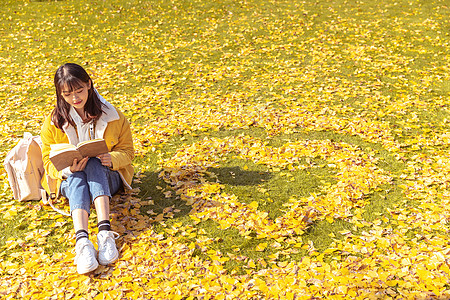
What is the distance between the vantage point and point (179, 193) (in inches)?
200

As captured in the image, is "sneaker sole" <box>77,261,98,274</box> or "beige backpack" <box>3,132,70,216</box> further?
"beige backpack" <box>3,132,70,216</box>

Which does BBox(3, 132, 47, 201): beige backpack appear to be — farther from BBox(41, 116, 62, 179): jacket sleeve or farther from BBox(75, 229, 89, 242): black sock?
BBox(75, 229, 89, 242): black sock

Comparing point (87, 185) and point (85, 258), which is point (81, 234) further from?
point (87, 185)

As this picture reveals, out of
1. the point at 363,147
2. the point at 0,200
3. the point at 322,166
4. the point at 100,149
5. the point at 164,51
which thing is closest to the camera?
the point at 100,149

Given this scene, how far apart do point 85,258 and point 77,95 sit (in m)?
1.60

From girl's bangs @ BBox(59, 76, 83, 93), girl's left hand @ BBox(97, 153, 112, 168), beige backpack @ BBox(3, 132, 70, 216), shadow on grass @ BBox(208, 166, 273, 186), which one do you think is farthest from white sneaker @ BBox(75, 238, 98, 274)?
shadow on grass @ BBox(208, 166, 273, 186)

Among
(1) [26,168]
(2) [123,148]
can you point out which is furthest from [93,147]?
(1) [26,168]

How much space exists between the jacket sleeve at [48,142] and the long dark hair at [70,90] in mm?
103

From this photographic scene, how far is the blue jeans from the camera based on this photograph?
408cm

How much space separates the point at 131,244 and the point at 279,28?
1019cm

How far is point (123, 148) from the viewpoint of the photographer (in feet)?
15.1

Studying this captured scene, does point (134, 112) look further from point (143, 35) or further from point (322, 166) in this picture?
point (143, 35)

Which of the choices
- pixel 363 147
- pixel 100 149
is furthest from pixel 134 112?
pixel 363 147

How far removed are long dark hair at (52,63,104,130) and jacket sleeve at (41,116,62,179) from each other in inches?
4.0
